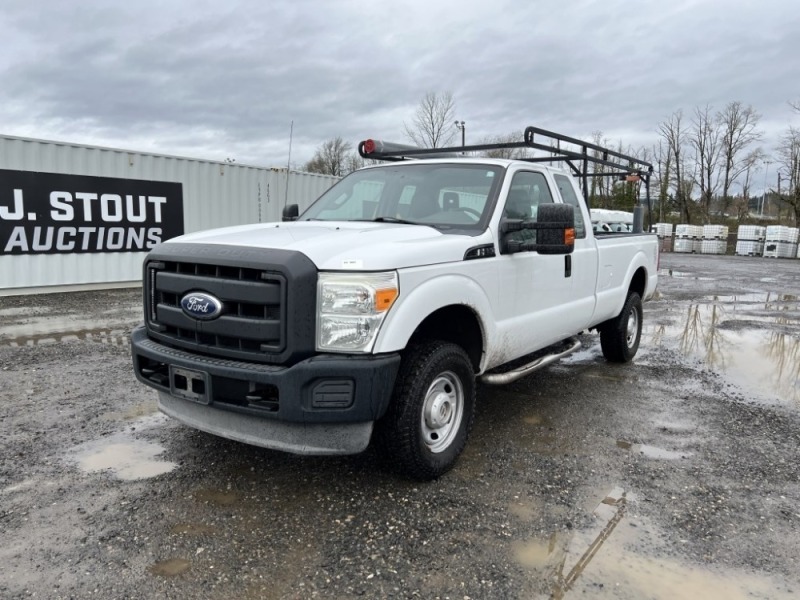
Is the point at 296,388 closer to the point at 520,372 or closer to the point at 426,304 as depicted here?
the point at 426,304

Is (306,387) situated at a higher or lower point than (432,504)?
higher

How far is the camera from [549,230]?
12.5ft

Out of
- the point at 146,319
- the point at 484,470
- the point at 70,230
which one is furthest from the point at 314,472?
the point at 70,230

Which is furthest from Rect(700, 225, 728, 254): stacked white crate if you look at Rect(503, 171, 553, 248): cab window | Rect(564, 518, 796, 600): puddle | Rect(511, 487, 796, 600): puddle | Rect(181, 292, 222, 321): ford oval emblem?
Rect(181, 292, 222, 321): ford oval emblem

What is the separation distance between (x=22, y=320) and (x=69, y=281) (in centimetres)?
330

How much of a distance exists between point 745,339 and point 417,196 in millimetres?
6042

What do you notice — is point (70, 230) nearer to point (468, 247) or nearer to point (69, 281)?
point (69, 281)

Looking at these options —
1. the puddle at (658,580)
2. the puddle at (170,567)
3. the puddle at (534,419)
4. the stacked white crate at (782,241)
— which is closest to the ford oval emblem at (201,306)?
the puddle at (170,567)

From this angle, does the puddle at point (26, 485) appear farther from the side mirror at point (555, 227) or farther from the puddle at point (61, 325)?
the puddle at point (61, 325)

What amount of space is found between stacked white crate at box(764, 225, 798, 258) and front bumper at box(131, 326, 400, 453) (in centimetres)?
3171

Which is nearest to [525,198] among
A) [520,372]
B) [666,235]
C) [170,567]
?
[520,372]

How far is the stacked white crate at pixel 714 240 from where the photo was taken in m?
32.4

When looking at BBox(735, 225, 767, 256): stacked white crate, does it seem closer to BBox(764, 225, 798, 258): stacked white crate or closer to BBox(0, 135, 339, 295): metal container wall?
BBox(764, 225, 798, 258): stacked white crate

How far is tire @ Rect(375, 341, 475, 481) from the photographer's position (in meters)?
3.24
